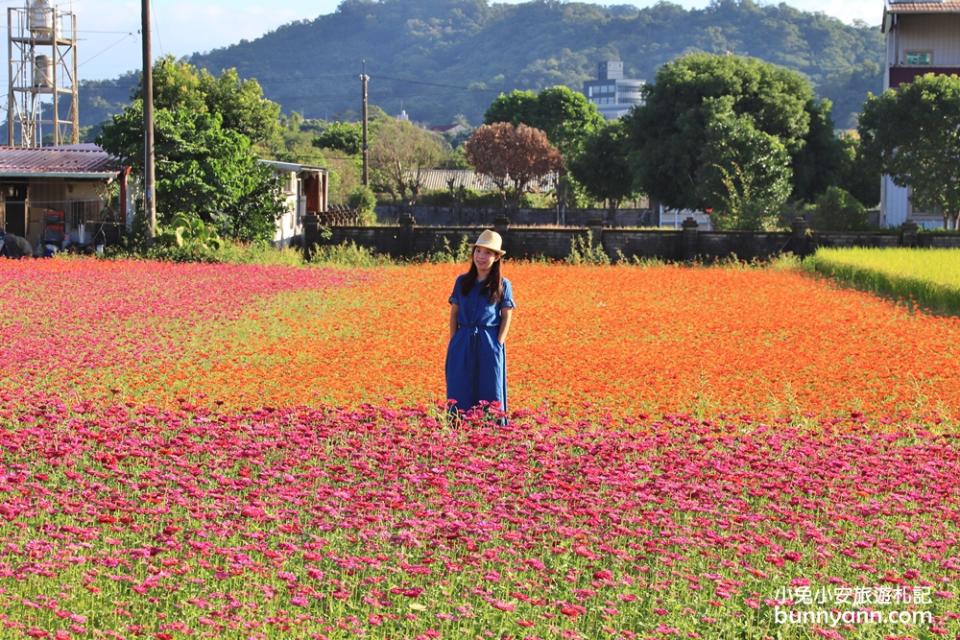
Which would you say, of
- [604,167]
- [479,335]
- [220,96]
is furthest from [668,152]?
[479,335]

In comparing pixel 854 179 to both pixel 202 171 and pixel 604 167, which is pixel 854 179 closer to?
pixel 604 167

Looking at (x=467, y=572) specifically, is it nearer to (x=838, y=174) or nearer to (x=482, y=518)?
(x=482, y=518)

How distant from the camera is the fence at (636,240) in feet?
117

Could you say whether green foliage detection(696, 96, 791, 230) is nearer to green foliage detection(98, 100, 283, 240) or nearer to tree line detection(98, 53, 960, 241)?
tree line detection(98, 53, 960, 241)

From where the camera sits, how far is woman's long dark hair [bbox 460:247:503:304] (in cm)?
1023

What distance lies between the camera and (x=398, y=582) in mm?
6402

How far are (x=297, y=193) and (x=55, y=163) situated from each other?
12.7m

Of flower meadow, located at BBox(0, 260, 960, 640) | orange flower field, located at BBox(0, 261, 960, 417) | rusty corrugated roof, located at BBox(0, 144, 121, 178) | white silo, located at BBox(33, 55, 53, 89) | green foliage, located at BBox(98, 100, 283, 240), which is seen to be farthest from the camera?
white silo, located at BBox(33, 55, 53, 89)

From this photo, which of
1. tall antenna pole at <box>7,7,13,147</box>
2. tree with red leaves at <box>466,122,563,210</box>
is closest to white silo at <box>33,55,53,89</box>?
tall antenna pole at <box>7,7,13,147</box>

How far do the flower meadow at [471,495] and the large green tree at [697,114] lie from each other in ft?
128

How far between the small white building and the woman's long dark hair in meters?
29.1

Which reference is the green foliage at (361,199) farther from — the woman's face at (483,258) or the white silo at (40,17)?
the woman's face at (483,258)

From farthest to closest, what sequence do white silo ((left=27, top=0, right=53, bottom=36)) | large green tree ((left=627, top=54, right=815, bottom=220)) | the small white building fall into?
white silo ((left=27, top=0, right=53, bottom=36)) < large green tree ((left=627, top=54, right=815, bottom=220)) < the small white building

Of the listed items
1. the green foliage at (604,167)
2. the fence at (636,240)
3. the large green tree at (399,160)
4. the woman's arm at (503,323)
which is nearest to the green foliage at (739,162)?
the fence at (636,240)
